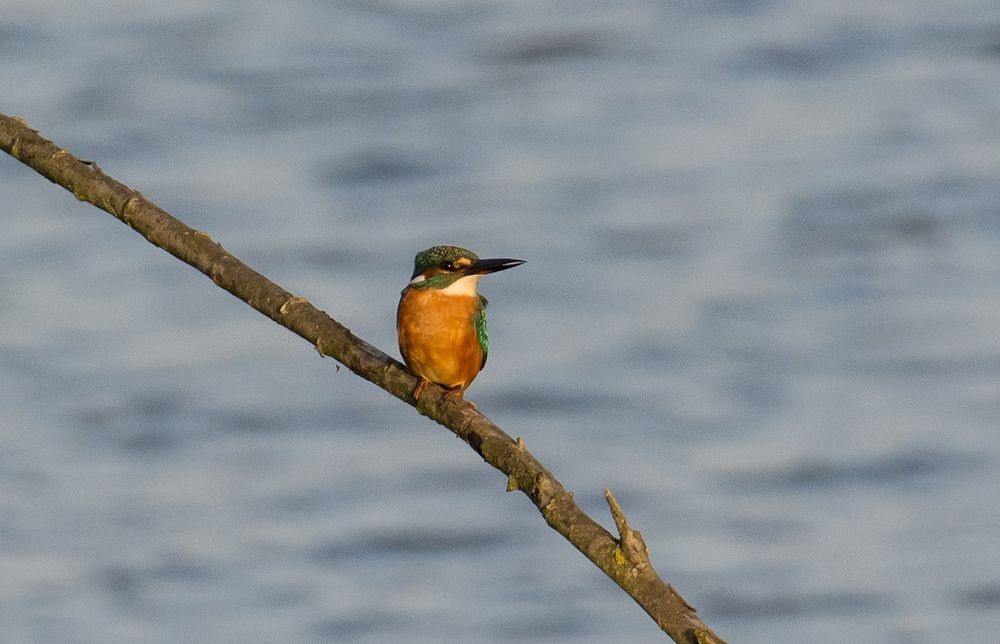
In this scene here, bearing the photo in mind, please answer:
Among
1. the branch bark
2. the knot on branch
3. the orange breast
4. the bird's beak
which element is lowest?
the knot on branch

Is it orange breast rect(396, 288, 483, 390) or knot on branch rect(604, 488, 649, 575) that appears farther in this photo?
orange breast rect(396, 288, 483, 390)

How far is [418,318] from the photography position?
6.14m

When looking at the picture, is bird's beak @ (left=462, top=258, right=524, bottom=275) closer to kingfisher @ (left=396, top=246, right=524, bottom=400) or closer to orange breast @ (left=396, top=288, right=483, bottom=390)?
kingfisher @ (left=396, top=246, right=524, bottom=400)

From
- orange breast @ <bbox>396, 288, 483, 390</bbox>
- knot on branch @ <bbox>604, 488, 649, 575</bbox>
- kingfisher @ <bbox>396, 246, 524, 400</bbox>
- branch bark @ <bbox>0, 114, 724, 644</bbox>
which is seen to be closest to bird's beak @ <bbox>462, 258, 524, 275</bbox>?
kingfisher @ <bbox>396, 246, 524, 400</bbox>

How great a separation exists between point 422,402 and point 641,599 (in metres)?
1.03

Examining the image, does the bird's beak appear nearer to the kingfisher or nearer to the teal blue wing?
the kingfisher

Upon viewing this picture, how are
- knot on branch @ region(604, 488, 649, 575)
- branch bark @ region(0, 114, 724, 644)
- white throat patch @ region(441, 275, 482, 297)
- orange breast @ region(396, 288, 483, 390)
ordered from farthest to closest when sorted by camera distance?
white throat patch @ region(441, 275, 482, 297), orange breast @ region(396, 288, 483, 390), branch bark @ region(0, 114, 724, 644), knot on branch @ region(604, 488, 649, 575)

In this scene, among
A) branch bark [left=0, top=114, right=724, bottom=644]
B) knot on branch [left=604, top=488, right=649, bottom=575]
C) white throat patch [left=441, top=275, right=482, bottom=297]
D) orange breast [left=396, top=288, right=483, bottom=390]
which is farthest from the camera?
white throat patch [left=441, top=275, right=482, bottom=297]

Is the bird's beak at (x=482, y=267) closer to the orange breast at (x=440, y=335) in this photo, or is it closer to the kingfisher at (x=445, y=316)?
the kingfisher at (x=445, y=316)

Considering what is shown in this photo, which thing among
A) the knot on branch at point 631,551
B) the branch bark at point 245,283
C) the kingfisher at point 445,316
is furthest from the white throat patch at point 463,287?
the knot on branch at point 631,551

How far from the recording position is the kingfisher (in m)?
5.99

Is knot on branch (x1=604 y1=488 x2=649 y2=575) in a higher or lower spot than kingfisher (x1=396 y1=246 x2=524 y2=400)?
lower

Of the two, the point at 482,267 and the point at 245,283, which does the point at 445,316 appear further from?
the point at 245,283

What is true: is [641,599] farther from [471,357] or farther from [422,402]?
[471,357]
